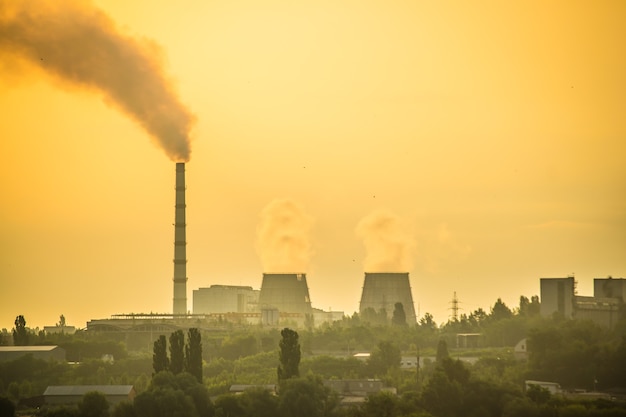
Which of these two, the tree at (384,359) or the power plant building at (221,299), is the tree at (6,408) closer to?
the tree at (384,359)

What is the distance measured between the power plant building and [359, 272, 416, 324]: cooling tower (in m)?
24.4

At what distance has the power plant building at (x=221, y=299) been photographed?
518 ft

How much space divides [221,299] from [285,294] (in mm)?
21087

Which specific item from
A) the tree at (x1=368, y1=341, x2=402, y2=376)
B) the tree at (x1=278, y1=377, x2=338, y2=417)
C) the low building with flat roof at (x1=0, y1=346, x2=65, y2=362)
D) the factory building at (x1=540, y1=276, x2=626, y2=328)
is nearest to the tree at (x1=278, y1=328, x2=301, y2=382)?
the tree at (x1=278, y1=377, x2=338, y2=417)

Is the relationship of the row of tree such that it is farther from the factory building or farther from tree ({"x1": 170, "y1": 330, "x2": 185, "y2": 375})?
the factory building

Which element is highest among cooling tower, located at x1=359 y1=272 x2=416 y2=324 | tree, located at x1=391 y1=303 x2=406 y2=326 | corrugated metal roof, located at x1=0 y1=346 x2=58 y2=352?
cooling tower, located at x1=359 y1=272 x2=416 y2=324

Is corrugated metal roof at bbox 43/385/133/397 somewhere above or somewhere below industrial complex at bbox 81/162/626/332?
below

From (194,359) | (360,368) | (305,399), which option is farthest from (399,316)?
(305,399)

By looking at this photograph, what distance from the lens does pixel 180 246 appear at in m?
123

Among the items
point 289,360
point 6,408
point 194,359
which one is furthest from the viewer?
point 194,359

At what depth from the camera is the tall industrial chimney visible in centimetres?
11950

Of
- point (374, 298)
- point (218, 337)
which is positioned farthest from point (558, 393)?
point (374, 298)

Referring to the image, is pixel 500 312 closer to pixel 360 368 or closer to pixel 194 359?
pixel 360 368

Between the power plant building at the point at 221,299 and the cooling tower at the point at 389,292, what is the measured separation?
24.4 m
